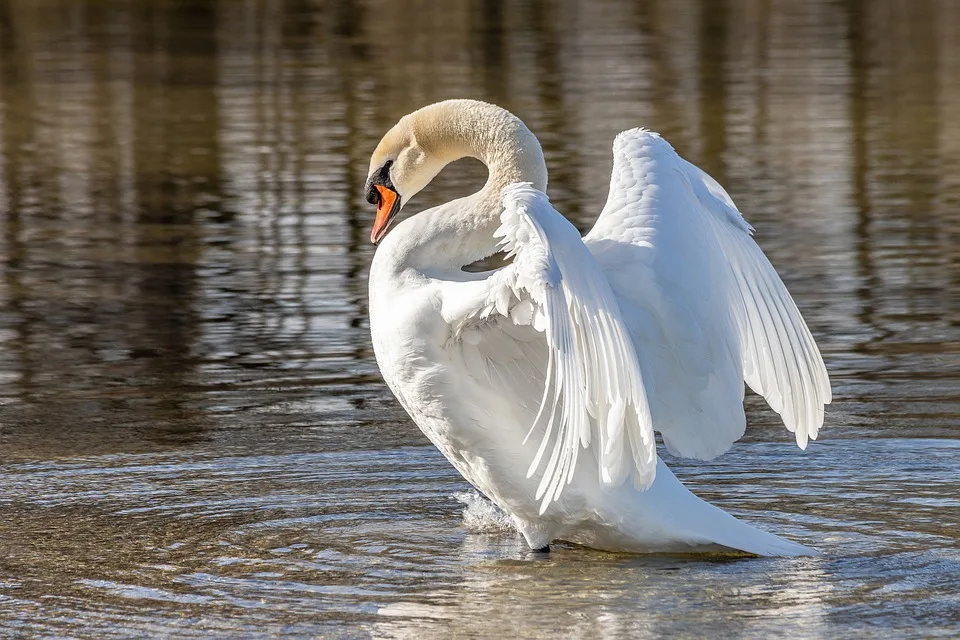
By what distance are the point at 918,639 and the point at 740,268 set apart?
5.75 feet

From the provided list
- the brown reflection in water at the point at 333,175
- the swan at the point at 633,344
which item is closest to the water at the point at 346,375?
the brown reflection in water at the point at 333,175

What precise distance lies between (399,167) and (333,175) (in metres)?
9.46

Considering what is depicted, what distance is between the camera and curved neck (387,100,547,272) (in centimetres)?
620

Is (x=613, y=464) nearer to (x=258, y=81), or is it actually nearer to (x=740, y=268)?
(x=740, y=268)

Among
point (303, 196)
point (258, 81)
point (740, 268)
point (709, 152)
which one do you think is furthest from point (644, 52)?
point (740, 268)

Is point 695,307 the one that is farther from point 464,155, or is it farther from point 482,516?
point 482,516

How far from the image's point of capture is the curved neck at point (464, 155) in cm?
620

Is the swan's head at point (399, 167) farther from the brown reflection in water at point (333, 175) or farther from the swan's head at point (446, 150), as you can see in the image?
the brown reflection in water at point (333, 175)

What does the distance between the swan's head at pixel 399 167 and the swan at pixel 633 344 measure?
8.0 inches

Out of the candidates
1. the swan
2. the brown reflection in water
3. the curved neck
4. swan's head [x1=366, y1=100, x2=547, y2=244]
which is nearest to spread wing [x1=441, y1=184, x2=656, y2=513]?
the swan

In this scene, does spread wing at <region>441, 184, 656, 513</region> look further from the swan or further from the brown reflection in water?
the brown reflection in water

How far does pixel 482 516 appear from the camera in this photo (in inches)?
265

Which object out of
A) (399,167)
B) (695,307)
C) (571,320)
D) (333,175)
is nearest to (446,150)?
(399,167)

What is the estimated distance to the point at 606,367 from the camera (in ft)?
17.1
